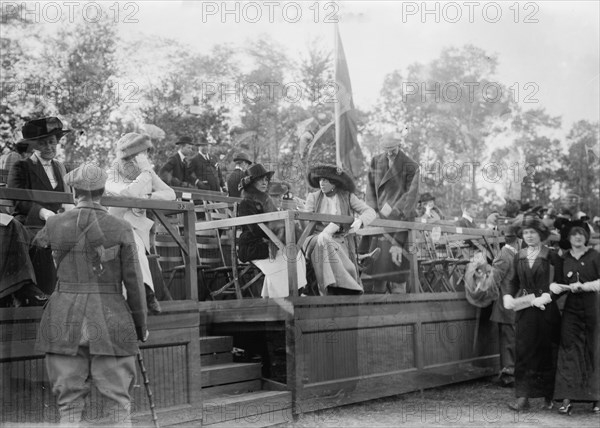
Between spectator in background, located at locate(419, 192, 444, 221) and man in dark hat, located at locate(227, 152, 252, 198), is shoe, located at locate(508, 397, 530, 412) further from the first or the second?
man in dark hat, located at locate(227, 152, 252, 198)

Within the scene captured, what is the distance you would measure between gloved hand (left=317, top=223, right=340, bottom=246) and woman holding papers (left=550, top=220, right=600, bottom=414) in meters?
2.25

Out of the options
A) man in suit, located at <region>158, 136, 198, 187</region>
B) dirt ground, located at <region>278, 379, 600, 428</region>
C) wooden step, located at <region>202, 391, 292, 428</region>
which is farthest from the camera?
man in suit, located at <region>158, 136, 198, 187</region>

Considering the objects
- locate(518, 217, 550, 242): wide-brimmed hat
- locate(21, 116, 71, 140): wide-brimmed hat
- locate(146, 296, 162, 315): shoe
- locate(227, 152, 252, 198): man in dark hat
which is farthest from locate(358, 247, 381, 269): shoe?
locate(21, 116, 71, 140): wide-brimmed hat

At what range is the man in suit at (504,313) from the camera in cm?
836

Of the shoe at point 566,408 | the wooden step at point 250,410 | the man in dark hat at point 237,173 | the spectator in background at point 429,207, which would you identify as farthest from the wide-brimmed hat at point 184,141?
the shoe at point 566,408

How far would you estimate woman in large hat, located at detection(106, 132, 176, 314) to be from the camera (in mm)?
5379

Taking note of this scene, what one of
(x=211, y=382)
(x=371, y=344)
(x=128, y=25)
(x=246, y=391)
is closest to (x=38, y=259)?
(x=211, y=382)

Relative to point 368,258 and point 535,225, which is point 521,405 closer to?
point 535,225

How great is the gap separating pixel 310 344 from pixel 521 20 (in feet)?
16.6

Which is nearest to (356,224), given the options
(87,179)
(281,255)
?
(281,255)

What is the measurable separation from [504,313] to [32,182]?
224 inches

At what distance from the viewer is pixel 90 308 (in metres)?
4.25

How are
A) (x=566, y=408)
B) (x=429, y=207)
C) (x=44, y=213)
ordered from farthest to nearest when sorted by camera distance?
(x=429, y=207) < (x=566, y=408) < (x=44, y=213)

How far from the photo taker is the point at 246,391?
6.21 meters
